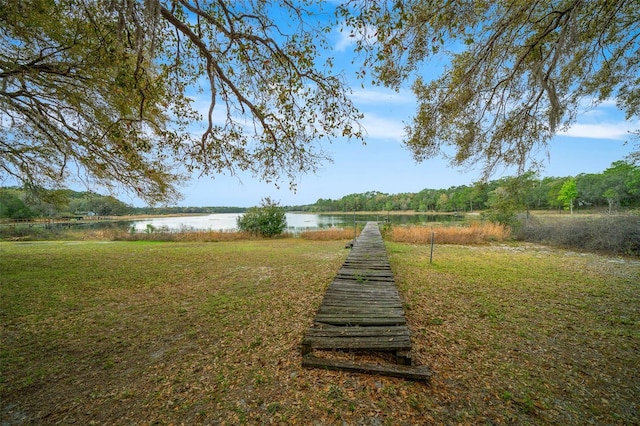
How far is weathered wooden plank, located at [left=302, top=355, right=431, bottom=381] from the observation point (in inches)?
100

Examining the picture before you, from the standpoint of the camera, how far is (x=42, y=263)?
792 cm

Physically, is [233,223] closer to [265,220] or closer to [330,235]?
[265,220]

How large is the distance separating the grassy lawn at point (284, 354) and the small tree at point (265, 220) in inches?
473

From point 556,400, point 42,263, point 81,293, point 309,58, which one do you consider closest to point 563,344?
point 556,400

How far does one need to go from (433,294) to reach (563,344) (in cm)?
215

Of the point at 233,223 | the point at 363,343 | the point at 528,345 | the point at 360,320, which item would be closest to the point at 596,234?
the point at 528,345

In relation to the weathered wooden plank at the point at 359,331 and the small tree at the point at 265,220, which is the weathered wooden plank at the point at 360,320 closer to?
the weathered wooden plank at the point at 359,331

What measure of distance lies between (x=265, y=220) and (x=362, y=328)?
15843 mm

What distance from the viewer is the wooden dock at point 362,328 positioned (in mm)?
2682

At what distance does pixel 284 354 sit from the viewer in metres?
3.04

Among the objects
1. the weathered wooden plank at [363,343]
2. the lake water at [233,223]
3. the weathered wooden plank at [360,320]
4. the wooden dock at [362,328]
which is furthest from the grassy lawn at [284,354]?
the lake water at [233,223]

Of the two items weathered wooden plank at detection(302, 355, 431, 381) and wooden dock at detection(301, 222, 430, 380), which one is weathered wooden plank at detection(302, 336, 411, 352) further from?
weathered wooden plank at detection(302, 355, 431, 381)

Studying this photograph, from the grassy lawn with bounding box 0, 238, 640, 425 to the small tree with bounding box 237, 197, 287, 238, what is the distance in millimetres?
12026

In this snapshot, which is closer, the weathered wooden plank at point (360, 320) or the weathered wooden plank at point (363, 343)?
the weathered wooden plank at point (363, 343)
